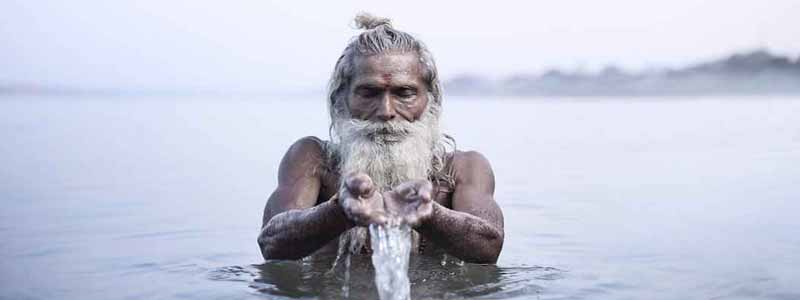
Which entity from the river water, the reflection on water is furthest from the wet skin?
the river water

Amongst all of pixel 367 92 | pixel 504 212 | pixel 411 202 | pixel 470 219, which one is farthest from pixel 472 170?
pixel 504 212

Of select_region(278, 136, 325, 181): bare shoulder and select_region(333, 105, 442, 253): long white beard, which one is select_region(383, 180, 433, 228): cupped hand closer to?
select_region(333, 105, 442, 253): long white beard

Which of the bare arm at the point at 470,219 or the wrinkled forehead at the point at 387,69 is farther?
the wrinkled forehead at the point at 387,69

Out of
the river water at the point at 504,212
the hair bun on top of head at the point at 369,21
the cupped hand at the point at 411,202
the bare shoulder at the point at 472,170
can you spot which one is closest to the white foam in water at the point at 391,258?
the cupped hand at the point at 411,202

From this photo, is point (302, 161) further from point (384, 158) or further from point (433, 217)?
point (433, 217)

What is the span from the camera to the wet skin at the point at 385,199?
4.08 metres

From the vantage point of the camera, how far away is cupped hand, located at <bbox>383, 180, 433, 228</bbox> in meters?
4.05

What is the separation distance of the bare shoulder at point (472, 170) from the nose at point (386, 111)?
53 cm

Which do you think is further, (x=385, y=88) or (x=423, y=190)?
(x=385, y=88)

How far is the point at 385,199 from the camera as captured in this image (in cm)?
408

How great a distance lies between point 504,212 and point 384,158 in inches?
148

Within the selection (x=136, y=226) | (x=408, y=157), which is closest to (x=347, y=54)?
(x=408, y=157)

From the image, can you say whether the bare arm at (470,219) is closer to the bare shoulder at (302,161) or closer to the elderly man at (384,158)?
the elderly man at (384,158)

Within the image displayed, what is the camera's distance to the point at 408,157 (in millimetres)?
5195
